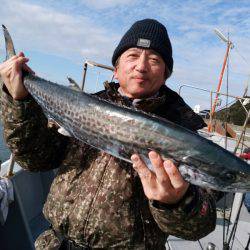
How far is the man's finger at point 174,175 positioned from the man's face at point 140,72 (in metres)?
0.74

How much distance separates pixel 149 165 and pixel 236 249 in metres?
3.44

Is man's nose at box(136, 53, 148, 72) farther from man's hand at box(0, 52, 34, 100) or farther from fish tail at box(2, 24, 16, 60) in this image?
fish tail at box(2, 24, 16, 60)

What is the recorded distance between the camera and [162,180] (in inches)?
83.2

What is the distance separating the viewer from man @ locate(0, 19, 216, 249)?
7.41 feet

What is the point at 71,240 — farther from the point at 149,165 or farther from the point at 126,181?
the point at 149,165

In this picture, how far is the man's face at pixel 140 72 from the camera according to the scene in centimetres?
261

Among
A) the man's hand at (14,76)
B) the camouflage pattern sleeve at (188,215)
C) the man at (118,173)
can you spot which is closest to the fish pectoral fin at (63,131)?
the man at (118,173)

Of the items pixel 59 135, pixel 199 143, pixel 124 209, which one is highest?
pixel 199 143

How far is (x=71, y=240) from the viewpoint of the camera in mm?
2641

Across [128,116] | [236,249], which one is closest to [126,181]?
[128,116]

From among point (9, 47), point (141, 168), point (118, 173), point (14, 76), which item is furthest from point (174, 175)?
point (9, 47)

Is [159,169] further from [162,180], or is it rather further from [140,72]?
[140,72]

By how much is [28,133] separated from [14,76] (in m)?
0.44

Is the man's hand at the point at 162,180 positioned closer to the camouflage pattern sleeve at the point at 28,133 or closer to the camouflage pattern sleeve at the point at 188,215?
the camouflage pattern sleeve at the point at 188,215
